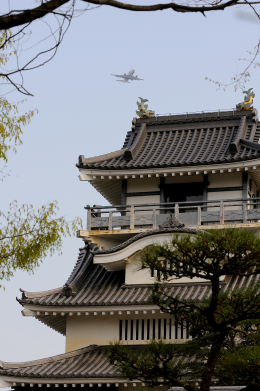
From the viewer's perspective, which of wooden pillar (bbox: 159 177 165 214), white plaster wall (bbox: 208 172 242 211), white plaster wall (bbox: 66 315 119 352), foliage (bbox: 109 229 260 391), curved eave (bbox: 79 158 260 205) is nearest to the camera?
foliage (bbox: 109 229 260 391)

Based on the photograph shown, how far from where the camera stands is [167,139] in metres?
24.9

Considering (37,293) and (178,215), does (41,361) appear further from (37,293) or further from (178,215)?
(178,215)

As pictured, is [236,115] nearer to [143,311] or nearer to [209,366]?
[143,311]

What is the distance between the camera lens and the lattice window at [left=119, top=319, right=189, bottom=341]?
20.0 metres

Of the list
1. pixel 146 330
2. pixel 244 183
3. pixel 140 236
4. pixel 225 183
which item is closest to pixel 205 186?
pixel 225 183

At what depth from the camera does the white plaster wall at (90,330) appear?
2062 cm

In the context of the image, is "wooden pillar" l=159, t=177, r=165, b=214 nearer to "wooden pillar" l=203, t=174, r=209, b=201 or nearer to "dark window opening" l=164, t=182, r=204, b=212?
"dark window opening" l=164, t=182, r=204, b=212

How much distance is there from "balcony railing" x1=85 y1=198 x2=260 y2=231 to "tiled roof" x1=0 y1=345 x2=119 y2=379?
13.9 ft

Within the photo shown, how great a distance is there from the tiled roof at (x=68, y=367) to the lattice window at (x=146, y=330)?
3.19 feet

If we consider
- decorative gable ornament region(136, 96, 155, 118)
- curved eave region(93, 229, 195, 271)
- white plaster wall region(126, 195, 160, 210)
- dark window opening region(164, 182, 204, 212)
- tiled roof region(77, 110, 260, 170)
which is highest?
decorative gable ornament region(136, 96, 155, 118)

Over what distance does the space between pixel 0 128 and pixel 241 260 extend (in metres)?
4.34

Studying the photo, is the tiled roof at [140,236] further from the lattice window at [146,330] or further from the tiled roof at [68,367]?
the tiled roof at [68,367]

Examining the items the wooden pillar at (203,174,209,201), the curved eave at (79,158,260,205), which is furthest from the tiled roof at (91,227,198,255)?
the curved eave at (79,158,260,205)

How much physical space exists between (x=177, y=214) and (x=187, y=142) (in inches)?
155
